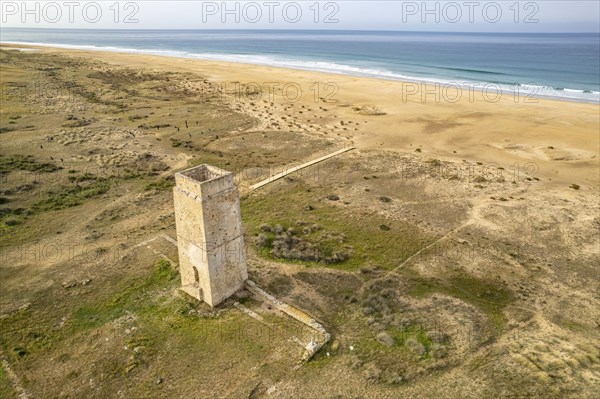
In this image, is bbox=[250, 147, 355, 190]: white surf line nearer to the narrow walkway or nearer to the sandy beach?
the sandy beach

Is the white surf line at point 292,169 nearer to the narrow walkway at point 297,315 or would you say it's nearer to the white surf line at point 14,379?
the narrow walkway at point 297,315

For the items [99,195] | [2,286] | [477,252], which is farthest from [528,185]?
[2,286]

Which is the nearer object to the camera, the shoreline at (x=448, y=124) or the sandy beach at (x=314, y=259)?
the sandy beach at (x=314, y=259)

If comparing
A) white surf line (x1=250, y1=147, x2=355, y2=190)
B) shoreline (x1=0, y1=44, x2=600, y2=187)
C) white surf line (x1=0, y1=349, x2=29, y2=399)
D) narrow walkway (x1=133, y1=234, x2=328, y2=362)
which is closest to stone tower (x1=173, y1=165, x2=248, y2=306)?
narrow walkway (x1=133, y1=234, x2=328, y2=362)

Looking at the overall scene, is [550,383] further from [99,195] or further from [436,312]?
[99,195]

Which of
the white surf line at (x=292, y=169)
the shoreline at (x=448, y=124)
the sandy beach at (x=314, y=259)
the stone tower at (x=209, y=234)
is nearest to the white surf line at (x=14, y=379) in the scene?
the sandy beach at (x=314, y=259)
